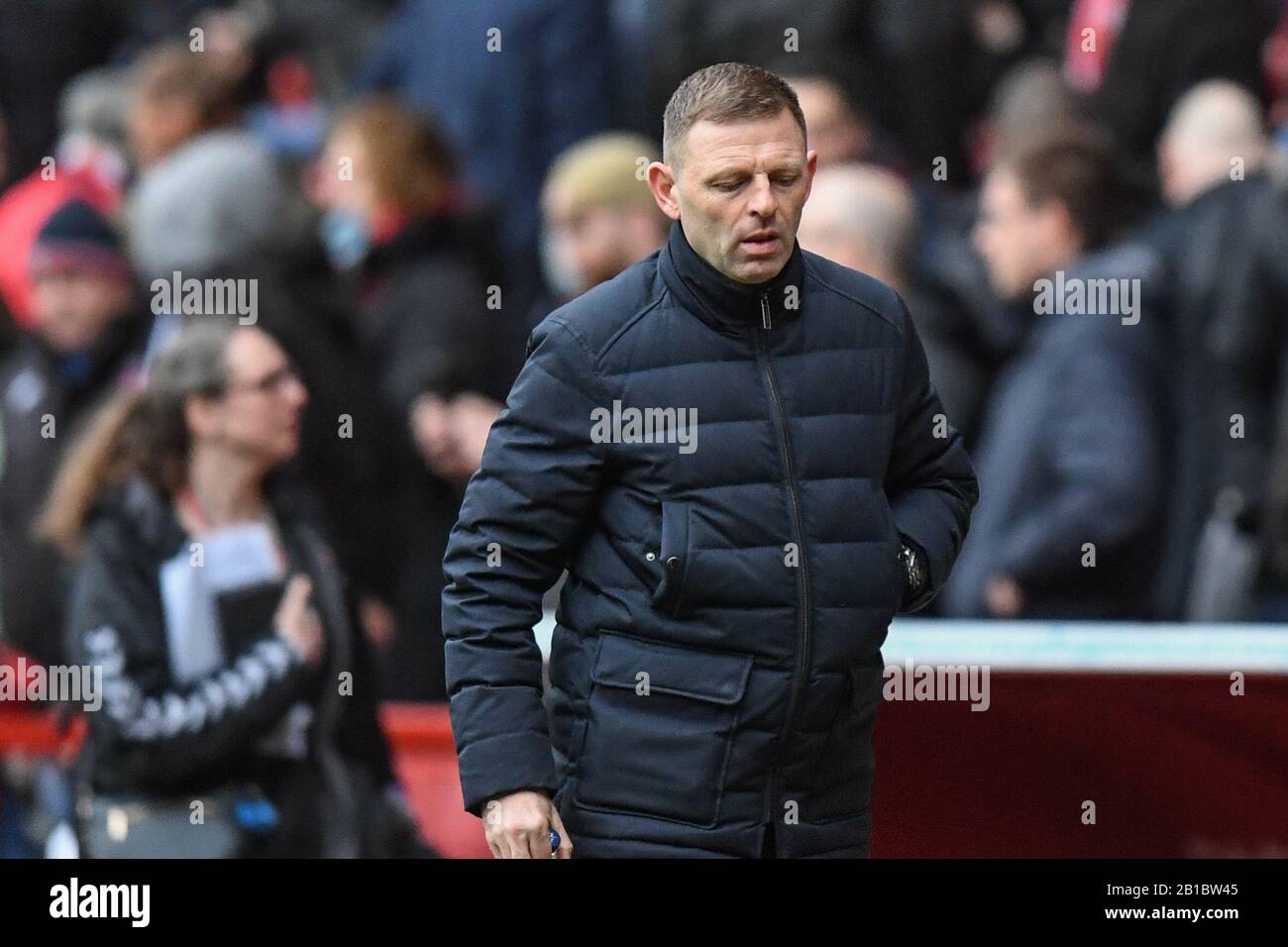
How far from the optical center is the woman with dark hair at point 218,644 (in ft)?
18.1

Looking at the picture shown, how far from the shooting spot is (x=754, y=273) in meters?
3.60

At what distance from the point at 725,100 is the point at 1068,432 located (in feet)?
9.78

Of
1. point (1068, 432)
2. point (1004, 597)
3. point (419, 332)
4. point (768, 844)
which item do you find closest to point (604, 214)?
point (419, 332)

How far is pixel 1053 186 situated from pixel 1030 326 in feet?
1.33

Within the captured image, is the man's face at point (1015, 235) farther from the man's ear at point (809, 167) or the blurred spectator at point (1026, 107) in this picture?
the man's ear at point (809, 167)

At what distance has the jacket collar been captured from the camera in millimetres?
3641

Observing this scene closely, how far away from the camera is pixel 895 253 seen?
6332mm

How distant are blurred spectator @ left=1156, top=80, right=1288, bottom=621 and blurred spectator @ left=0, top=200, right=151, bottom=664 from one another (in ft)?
10.3

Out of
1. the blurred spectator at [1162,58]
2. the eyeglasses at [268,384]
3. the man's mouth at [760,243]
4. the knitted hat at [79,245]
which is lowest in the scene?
the eyeglasses at [268,384]

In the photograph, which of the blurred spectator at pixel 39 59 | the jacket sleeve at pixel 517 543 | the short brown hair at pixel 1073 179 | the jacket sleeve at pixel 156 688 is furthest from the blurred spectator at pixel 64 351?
the jacket sleeve at pixel 517 543
